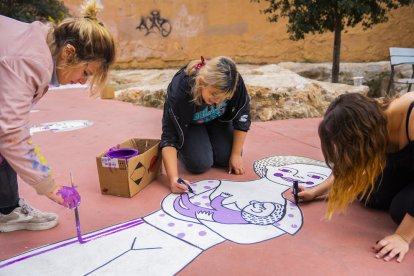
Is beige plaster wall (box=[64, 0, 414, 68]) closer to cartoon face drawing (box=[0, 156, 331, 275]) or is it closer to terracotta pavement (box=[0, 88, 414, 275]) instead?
terracotta pavement (box=[0, 88, 414, 275])

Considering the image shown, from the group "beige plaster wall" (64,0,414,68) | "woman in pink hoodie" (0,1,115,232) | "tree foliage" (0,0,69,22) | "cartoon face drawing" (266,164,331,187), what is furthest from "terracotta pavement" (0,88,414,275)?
"beige plaster wall" (64,0,414,68)

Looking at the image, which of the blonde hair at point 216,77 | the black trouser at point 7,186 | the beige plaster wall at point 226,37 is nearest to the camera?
the black trouser at point 7,186

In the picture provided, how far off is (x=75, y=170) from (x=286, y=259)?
1.53m

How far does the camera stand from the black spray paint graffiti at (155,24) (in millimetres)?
8922

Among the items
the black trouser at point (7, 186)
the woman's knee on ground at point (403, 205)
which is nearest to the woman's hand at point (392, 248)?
the woman's knee on ground at point (403, 205)

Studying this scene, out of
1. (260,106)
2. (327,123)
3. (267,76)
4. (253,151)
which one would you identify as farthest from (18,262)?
(267,76)

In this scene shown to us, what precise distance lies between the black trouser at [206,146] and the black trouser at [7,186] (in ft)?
3.18

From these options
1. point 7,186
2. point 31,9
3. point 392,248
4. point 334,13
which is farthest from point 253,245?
point 31,9

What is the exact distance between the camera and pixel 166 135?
6.97 feet

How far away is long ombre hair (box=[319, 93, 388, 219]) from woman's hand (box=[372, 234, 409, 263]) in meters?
0.26

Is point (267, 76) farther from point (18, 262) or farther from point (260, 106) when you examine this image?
point (18, 262)

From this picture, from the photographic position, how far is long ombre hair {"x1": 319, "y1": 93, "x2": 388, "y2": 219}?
4.22 ft

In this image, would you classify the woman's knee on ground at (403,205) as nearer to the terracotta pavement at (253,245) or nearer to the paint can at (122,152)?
the terracotta pavement at (253,245)

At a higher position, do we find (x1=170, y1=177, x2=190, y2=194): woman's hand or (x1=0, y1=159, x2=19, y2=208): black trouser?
(x1=0, y1=159, x2=19, y2=208): black trouser
